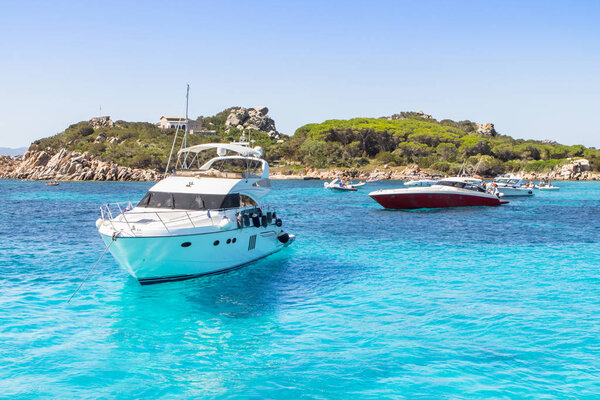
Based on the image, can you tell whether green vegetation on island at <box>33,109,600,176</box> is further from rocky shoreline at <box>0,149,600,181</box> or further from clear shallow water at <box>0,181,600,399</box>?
clear shallow water at <box>0,181,600,399</box>

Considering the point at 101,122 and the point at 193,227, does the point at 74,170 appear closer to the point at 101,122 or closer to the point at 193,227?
the point at 101,122

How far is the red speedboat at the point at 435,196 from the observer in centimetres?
4468

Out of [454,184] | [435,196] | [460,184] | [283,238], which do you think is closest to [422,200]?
[435,196]

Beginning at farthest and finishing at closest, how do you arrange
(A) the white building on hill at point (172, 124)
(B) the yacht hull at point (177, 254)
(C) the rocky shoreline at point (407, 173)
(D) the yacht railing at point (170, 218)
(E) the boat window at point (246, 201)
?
(A) the white building on hill at point (172, 124) < (C) the rocky shoreline at point (407, 173) < (E) the boat window at point (246, 201) < (D) the yacht railing at point (170, 218) < (B) the yacht hull at point (177, 254)

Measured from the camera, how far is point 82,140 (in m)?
149

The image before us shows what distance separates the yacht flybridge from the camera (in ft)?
49.5

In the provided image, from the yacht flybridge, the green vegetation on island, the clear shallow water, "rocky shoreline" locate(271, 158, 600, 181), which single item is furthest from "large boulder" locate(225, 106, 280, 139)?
the yacht flybridge

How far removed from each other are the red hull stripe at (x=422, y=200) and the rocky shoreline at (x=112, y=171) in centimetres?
7120

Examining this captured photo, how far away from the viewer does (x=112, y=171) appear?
11756cm

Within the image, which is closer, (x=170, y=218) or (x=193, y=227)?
(x=193, y=227)

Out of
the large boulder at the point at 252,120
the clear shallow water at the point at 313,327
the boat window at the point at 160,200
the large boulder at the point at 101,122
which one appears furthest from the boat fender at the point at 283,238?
the large boulder at the point at 252,120

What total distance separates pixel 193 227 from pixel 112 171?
111366mm

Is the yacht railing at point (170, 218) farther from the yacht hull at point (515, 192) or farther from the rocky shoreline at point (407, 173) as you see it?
the rocky shoreline at point (407, 173)

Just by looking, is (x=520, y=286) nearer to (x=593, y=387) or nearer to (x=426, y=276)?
(x=426, y=276)
